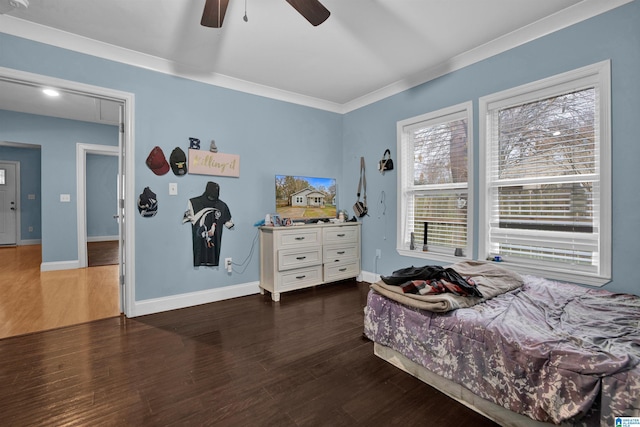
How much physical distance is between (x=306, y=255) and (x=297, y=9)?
2.52 m

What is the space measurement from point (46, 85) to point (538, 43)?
14.1ft

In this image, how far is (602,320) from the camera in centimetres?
154

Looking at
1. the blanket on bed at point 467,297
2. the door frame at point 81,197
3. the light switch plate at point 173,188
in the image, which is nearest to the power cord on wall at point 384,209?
the blanket on bed at point 467,297

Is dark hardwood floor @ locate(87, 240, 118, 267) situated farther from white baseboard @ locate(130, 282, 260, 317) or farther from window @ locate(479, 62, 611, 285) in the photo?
window @ locate(479, 62, 611, 285)

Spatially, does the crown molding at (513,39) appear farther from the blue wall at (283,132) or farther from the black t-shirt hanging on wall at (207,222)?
the black t-shirt hanging on wall at (207,222)

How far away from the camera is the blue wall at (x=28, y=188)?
6.74 metres

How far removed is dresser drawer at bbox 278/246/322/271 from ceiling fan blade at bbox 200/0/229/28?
7.37ft

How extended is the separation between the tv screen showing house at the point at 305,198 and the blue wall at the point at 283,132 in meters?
0.15

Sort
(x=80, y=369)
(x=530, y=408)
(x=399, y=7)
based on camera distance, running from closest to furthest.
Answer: (x=530, y=408), (x=80, y=369), (x=399, y=7)

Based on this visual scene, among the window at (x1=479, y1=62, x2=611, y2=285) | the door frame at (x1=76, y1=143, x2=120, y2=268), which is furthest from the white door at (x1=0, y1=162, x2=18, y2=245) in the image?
the window at (x1=479, y1=62, x2=611, y2=285)

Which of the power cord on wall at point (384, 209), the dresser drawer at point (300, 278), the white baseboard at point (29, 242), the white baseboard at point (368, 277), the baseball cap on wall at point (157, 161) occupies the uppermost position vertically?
the baseball cap on wall at point (157, 161)

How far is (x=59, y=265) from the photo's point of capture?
490cm

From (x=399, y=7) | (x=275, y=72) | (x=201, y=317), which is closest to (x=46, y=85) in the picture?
(x=275, y=72)

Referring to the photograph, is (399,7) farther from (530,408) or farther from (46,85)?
(46,85)
